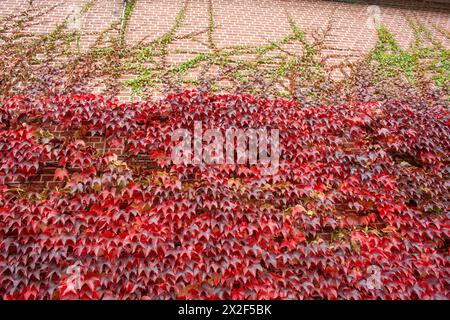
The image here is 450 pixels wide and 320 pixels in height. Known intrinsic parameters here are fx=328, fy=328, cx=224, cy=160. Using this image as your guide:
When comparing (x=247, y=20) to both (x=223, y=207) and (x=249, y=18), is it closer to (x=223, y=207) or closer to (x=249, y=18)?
(x=249, y=18)

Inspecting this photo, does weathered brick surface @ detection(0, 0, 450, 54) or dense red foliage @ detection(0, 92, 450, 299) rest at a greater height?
weathered brick surface @ detection(0, 0, 450, 54)

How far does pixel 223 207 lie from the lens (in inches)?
135

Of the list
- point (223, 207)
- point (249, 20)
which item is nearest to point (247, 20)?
point (249, 20)

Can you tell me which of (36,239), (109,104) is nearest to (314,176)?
(109,104)

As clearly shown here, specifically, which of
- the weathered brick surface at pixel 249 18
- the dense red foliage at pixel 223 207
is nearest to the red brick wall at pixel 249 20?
the weathered brick surface at pixel 249 18

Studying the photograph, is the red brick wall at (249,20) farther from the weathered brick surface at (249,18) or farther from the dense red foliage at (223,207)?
the dense red foliage at (223,207)

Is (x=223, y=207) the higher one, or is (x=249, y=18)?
(x=249, y=18)

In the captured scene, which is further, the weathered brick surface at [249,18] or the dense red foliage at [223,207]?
the weathered brick surface at [249,18]

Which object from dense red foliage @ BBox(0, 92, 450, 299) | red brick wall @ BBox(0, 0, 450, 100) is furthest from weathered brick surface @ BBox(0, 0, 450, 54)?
dense red foliage @ BBox(0, 92, 450, 299)

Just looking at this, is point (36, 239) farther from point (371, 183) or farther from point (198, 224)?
point (371, 183)

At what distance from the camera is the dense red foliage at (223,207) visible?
3.08 meters

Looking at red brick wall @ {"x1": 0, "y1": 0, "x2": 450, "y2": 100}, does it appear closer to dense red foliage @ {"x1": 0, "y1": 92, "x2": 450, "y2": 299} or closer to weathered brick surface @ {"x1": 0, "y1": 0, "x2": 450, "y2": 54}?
weathered brick surface @ {"x1": 0, "y1": 0, "x2": 450, "y2": 54}

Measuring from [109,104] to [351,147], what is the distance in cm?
303

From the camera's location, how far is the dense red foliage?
121 inches
